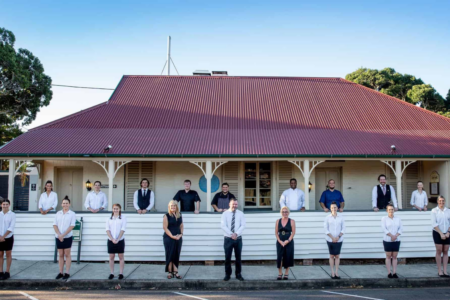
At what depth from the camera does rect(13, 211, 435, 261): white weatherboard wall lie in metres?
9.68

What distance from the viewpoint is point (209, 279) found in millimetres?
8188

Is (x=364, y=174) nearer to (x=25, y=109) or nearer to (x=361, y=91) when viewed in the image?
(x=361, y=91)

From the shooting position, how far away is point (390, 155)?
1099 cm

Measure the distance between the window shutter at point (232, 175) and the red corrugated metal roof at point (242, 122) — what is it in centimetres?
119

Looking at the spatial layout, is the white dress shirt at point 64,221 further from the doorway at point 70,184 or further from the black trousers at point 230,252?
the doorway at point 70,184

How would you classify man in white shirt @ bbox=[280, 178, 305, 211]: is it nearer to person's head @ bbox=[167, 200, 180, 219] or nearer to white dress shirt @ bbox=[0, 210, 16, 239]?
person's head @ bbox=[167, 200, 180, 219]

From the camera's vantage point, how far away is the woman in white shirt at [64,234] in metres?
8.09

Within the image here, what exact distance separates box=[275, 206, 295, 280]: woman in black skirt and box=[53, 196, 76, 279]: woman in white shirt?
14.3 ft

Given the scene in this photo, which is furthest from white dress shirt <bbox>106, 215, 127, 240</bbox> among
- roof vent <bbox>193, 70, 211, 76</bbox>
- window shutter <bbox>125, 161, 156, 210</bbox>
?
roof vent <bbox>193, 70, 211, 76</bbox>

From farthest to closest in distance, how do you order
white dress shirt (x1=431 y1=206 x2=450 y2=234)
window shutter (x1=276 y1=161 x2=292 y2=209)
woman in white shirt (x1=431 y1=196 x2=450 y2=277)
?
window shutter (x1=276 y1=161 x2=292 y2=209)
white dress shirt (x1=431 y1=206 x2=450 y2=234)
woman in white shirt (x1=431 y1=196 x2=450 y2=277)

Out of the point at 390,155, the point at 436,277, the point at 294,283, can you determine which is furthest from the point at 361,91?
the point at 294,283

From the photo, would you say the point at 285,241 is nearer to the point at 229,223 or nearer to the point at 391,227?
the point at 229,223

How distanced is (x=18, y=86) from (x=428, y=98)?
26582mm

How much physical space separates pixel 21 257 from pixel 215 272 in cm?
490
